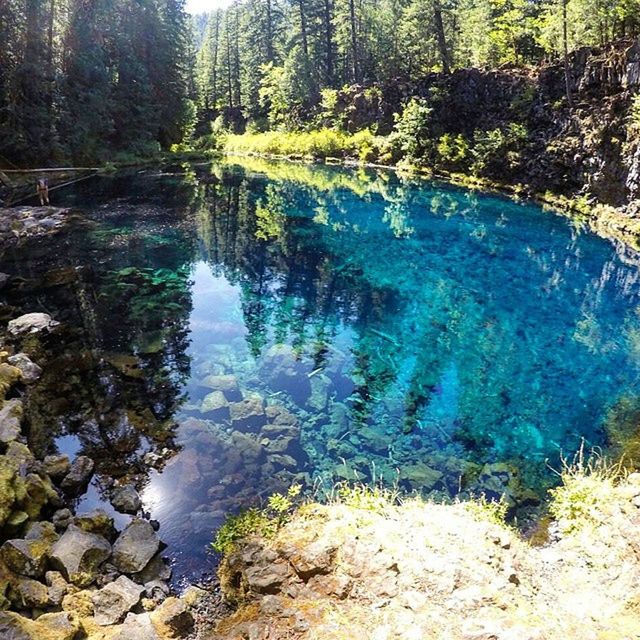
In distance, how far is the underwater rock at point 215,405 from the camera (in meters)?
11.2

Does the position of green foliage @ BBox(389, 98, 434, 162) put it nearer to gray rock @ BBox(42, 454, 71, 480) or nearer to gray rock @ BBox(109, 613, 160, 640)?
gray rock @ BBox(42, 454, 71, 480)

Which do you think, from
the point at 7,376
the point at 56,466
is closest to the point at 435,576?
the point at 56,466

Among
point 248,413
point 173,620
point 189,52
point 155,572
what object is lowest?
point 155,572

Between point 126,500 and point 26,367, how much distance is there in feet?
18.0

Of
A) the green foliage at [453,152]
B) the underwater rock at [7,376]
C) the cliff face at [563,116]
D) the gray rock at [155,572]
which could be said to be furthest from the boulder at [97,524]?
the green foliage at [453,152]

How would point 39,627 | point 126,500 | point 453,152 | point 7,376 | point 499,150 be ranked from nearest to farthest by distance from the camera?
point 39,627 → point 126,500 → point 7,376 → point 499,150 → point 453,152

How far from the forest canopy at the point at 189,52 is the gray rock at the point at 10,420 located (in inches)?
1189

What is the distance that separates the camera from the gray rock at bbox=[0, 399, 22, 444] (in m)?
8.76

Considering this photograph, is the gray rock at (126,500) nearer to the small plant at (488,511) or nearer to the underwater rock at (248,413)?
the underwater rock at (248,413)

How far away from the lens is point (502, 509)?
7.57m

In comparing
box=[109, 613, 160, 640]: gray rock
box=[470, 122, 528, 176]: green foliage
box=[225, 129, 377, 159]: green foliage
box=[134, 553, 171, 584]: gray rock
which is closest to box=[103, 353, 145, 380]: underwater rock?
box=[134, 553, 171, 584]: gray rock

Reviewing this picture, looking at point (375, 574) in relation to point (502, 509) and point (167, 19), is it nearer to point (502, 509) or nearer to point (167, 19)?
point (502, 509)

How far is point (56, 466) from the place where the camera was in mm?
8602

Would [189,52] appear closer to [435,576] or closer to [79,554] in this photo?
[79,554]
